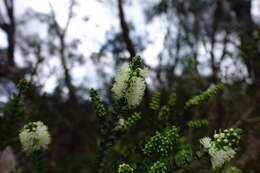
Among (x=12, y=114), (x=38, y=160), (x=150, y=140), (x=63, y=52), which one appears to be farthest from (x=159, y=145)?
(x=63, y=52)

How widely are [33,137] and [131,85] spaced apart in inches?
26.8

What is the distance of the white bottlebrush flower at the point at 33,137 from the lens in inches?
72.9

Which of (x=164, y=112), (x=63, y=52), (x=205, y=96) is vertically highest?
(x=63, y=52)

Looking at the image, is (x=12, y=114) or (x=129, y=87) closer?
(x=129, y=87)

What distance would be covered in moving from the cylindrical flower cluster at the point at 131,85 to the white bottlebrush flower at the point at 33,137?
0.52 m

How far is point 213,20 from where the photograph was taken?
732 centimetres

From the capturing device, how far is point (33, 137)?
1.87 metres

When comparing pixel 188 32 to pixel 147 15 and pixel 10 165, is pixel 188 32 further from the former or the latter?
pixel 10 165

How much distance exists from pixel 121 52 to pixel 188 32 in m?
2.12

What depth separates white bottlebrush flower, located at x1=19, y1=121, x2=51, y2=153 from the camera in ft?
6.08

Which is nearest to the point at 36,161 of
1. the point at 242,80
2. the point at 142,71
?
the point at 142,71

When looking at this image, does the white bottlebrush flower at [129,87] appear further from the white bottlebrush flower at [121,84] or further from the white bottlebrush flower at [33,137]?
the white bottlebrush flower at [33,137]

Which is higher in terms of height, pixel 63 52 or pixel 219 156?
pixel 63 52

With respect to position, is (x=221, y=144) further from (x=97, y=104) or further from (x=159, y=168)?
(x=97, y=104)
